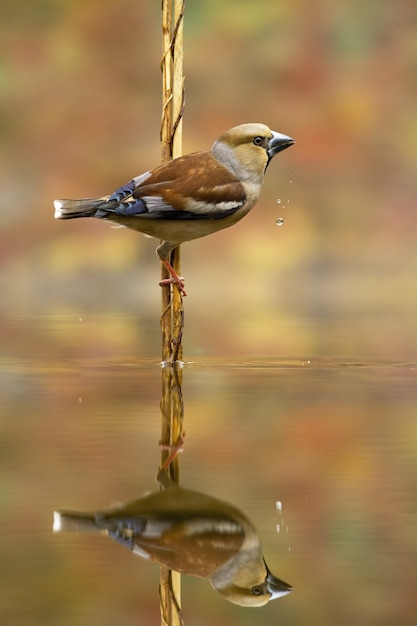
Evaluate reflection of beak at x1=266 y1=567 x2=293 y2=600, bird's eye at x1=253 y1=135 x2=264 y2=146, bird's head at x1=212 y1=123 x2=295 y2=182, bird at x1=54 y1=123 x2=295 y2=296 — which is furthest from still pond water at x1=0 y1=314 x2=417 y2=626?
bird's eye at x1=253 y1=135 x2=264 y2=146

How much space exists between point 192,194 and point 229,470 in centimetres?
210

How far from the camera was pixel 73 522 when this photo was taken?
305 cm

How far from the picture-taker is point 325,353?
6789mm

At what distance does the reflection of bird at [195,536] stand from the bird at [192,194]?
7.51 ft

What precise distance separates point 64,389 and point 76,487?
6.69 ft

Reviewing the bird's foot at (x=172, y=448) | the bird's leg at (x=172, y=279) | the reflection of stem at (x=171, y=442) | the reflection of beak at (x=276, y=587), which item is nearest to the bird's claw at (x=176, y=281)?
the bird's leg at (x=172, y=279)

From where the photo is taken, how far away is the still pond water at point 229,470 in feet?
8.18

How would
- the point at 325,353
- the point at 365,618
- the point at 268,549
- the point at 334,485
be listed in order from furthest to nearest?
the point at 325,353 → the point at 334,485 → the point at 268,549 → the point at 365,618

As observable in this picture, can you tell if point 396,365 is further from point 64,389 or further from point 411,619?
point 411,619

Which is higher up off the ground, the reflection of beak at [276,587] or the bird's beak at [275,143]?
the bird's beak at [275,143]

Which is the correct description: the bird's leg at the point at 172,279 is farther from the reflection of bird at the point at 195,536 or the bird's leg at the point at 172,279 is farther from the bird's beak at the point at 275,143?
the reflection of bird at the point at 195,536

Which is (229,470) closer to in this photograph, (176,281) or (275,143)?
(176,281)

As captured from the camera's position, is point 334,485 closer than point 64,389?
Yes

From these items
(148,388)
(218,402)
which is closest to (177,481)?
(218,402)
